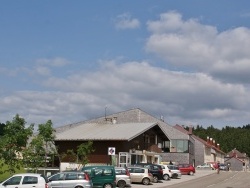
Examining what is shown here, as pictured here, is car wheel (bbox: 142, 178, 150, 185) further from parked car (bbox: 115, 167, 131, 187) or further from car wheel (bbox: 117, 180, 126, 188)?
car wheel (bbox: 117, 180, 126, 188)

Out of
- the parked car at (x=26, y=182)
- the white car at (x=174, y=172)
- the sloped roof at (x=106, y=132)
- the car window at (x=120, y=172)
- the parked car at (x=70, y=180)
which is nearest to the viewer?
the parked car at (x=26, y=182)

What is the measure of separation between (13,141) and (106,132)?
23.1m

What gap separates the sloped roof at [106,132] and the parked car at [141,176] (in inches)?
402

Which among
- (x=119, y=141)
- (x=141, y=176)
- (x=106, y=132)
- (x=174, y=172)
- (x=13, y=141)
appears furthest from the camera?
(x=106, y=132)

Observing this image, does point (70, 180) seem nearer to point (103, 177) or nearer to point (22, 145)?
point (103, 177)

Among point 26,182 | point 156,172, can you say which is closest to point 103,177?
point 26,182

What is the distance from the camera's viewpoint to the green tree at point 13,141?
35781 mm

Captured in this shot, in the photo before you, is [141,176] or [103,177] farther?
[141,176]

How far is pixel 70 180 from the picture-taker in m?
30.0

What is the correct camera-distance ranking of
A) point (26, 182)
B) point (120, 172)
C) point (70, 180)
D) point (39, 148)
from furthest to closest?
1. point (39, 148)
2. point (120, 172)
3. point (70, 180)
4. point (26, 182)

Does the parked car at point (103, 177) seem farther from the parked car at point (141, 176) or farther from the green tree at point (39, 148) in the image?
the parked car at point (141, 176)

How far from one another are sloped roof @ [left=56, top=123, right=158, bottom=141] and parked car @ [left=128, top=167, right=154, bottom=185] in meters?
10.2

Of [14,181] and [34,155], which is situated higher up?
[34,155]

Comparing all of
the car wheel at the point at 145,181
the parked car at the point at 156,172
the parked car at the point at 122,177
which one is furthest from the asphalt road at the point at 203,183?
the parked car at the point at 122,177
